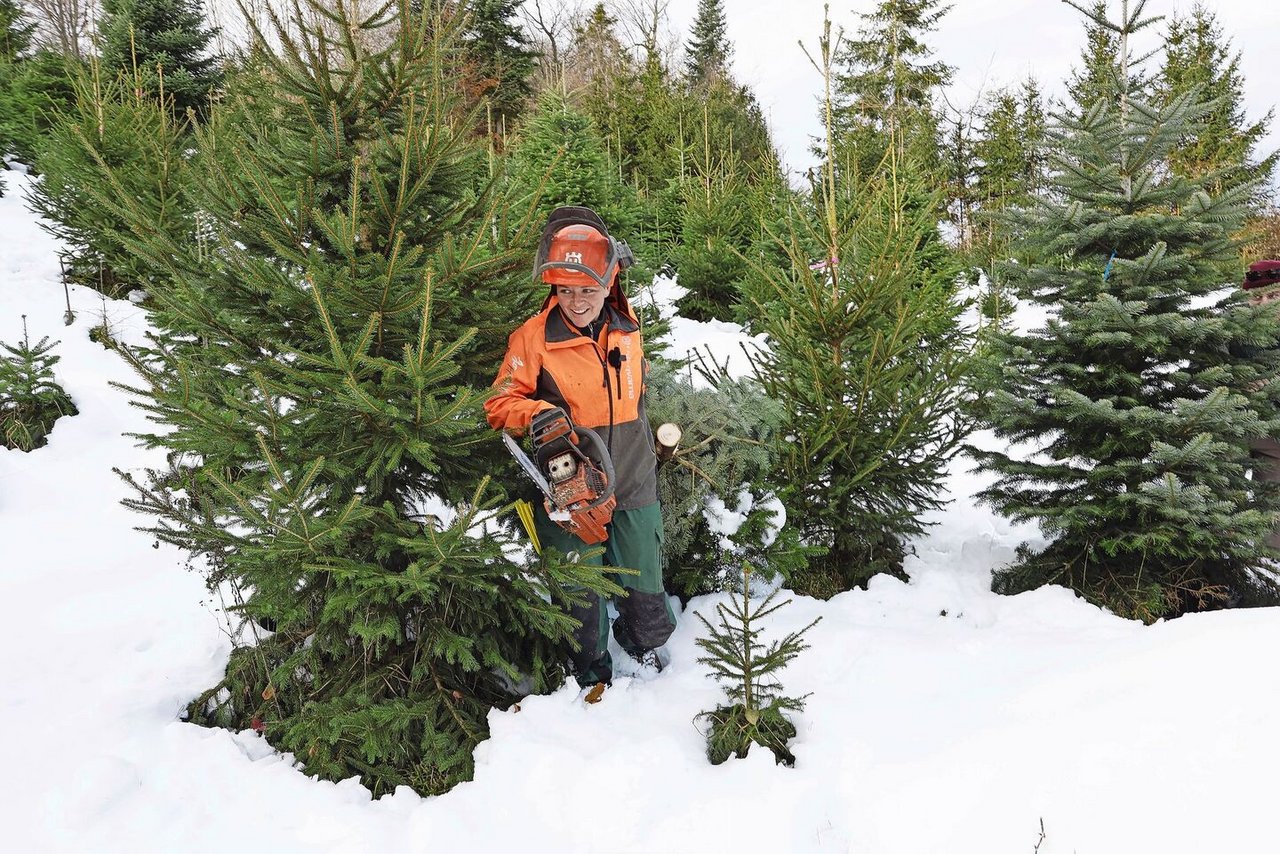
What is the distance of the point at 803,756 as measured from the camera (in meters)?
2.70

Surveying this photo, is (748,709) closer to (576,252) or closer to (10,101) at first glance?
(576,252)

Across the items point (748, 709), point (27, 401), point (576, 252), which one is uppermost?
point (576, 252)

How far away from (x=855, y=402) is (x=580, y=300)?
216cm

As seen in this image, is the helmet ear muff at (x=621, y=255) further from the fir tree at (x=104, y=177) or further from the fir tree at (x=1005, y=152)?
the fir tree at (x=1005, y=152)

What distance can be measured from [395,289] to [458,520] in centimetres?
102

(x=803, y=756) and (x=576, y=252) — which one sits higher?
(x=576, y=252)

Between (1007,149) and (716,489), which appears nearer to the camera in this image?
(716,489)

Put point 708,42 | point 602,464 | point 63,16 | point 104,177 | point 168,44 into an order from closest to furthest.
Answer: point 602,464 < point 104,177 < point 168,44 < point 63,16 < point 708,42

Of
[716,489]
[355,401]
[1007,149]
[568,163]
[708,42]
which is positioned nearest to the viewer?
[355,401]

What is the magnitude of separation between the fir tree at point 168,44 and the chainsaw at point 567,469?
15.1 meters

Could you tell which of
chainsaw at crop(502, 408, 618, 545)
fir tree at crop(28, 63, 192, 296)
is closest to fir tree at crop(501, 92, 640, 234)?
fir tree at crop(28, 63, 192, 296)

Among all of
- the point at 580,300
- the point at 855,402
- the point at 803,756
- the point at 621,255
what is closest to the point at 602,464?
the point at 580,300

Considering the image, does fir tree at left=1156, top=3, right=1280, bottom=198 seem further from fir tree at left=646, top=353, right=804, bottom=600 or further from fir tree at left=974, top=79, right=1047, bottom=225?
fir tree at left=646, top=353, right=804, bottom=600

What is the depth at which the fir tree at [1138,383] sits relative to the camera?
3500mm
